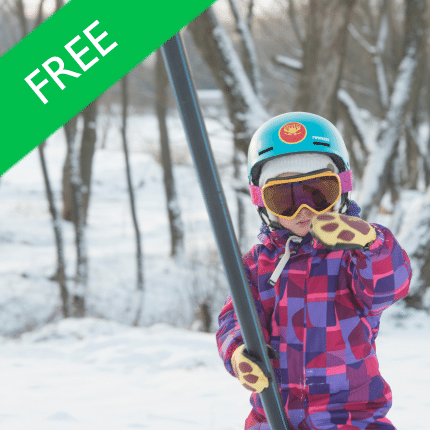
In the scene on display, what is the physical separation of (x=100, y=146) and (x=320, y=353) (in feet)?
82.1

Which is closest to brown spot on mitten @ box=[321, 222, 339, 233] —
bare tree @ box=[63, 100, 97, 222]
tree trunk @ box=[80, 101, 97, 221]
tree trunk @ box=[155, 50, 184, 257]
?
bare tree @ box=[63, 100, 97, 222]


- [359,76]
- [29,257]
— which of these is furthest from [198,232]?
[359,76]

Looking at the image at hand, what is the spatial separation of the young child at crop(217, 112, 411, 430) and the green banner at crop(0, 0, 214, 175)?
68cm

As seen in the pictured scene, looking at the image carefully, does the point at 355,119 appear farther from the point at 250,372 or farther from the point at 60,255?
the point at 250,372

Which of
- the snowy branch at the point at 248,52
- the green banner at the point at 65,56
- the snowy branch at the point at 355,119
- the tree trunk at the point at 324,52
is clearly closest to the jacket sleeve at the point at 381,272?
the green banner at the point at 65,56

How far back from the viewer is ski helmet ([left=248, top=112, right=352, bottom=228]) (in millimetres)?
1603

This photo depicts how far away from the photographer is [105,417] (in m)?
2.87

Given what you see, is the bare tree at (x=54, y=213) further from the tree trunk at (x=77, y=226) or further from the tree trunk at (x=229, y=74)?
the tree trunk at (x=229, y=74)

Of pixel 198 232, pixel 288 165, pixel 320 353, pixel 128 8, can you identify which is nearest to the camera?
pixel 128 8

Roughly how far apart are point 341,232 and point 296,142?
48cm

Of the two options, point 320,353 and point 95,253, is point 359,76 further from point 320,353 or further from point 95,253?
point 320,353

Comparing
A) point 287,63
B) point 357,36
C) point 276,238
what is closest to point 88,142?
point 287,63

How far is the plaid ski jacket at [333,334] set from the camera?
4.49 ft

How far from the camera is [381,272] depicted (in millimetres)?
1334
